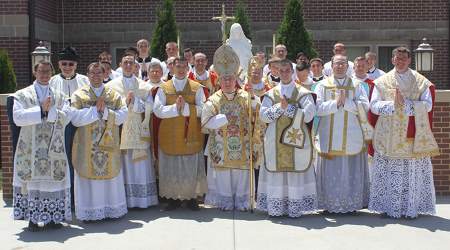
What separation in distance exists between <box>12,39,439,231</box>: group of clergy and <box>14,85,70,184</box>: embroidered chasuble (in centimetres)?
1

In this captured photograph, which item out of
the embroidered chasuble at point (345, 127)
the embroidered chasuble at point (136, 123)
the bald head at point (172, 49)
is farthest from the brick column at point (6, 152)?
the embroidered chasuble at point (345, 127)

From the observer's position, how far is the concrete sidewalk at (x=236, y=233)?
655 centimetres

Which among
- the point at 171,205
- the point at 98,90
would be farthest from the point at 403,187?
the point at 98,90

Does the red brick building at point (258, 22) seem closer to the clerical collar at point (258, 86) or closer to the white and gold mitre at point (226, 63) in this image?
the clerical collar at point (258, 86)

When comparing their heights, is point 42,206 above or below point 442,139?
below

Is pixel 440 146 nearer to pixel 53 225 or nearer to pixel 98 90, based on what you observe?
pixel 98 90

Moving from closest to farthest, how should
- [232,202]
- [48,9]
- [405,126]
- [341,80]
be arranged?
1. [405,126]
2. [341,80]
3. [232,202]
4. [48,9]

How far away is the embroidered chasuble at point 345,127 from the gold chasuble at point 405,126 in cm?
25

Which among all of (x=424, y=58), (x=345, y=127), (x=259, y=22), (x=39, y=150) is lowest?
(x=39, y=150)

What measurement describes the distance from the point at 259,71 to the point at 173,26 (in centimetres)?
578

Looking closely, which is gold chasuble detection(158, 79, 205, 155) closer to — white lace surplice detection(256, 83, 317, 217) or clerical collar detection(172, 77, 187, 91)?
clerical collar detection(172, 77, 187, 91)

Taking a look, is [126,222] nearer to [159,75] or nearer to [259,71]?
[159,75]

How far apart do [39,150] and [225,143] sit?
2299 mm

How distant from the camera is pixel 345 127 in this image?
7598mm
